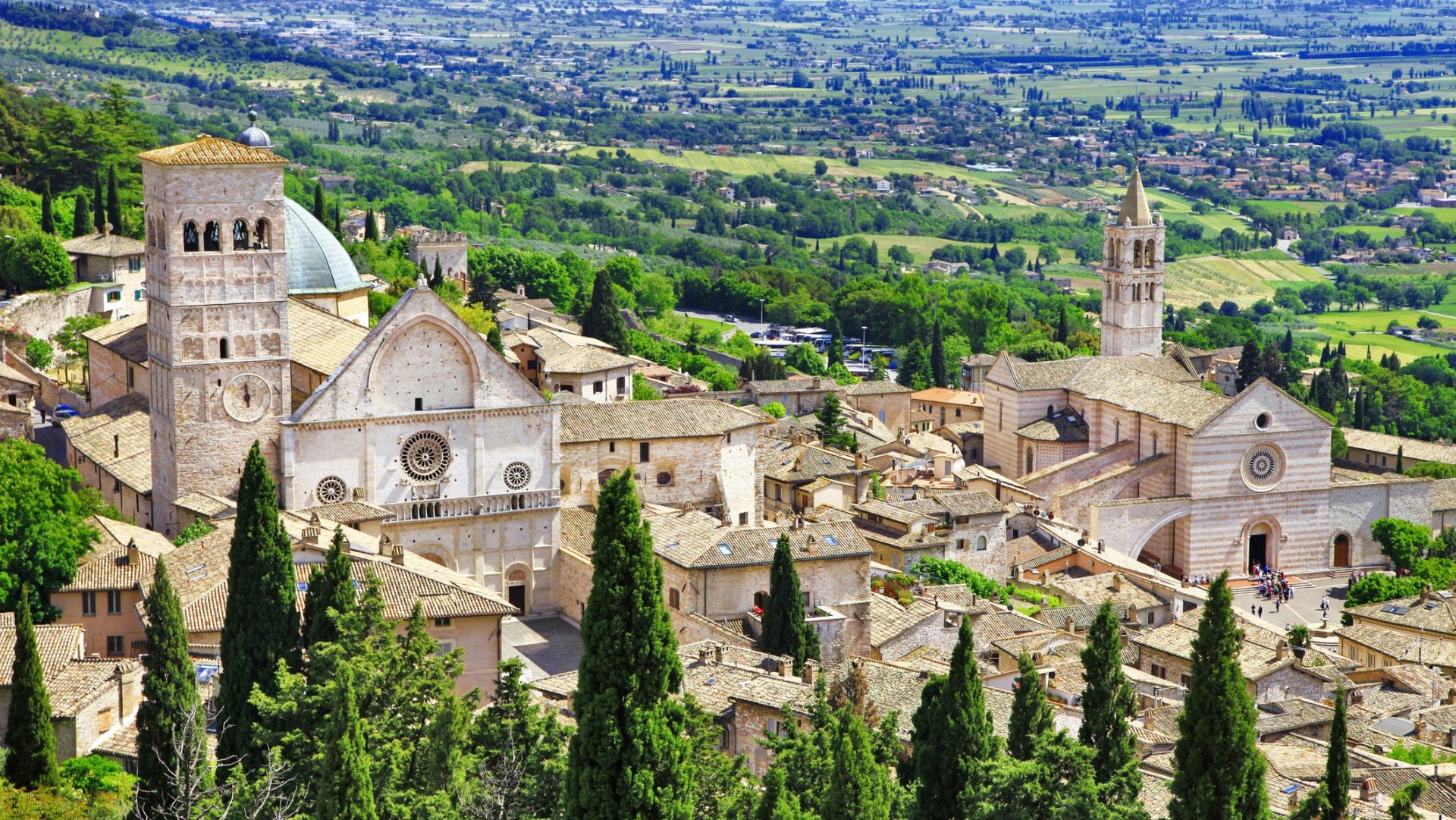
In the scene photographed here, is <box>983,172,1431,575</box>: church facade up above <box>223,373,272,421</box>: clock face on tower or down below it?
below

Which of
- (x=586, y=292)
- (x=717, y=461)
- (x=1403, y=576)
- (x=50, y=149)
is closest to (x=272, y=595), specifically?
(x=717, y=461)

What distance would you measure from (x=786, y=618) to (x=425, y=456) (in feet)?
32.9

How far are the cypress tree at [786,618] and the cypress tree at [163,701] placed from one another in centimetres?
1545

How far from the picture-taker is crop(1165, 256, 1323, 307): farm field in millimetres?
180750

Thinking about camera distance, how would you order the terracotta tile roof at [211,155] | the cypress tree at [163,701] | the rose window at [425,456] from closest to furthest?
the cypress tree at [163,701], the terracotta tile roof at [211,155], the rose window at [425,456]

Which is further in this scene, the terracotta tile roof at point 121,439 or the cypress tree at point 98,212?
the cypress tree at point 98,212

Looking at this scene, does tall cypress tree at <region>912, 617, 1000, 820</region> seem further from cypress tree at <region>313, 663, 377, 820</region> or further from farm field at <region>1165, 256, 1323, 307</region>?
farm field at <region>1165, 256, 1323, 307</region>

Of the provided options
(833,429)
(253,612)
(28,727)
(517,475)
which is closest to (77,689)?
(253,612)

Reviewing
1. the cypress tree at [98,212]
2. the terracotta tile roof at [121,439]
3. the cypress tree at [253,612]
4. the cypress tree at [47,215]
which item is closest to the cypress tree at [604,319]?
the cypress tree at [98,212]

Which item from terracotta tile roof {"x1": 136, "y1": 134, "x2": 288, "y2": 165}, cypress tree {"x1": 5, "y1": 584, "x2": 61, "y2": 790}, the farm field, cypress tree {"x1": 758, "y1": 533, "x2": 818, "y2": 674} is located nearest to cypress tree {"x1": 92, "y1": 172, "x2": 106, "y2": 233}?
terracotta tile roof {"x1": 136, "y1": 134, "x2": 288, "y2": 165}

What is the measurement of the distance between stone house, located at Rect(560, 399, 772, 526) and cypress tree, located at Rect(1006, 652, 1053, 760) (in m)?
23.0

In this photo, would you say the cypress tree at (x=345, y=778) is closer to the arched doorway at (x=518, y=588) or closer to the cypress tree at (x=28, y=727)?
the cypress tree at (x=28, y=727)

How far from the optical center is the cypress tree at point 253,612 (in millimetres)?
37719

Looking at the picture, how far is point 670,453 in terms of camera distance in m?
60.3
